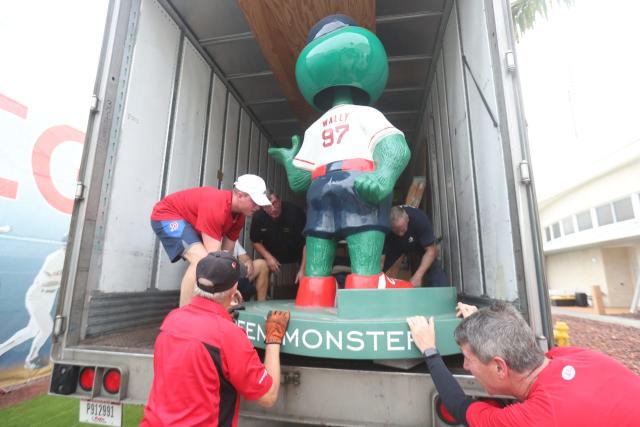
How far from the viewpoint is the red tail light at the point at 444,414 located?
1.38 m

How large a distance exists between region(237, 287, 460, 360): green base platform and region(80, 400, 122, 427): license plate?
743mm

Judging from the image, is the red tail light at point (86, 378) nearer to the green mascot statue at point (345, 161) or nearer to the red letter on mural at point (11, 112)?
the green mascot statue at point (345, 161)

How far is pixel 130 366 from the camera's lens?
5.72 ft

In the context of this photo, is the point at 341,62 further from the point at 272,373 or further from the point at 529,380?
the point at 529,380

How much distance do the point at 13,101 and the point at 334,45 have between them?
363 centimetres

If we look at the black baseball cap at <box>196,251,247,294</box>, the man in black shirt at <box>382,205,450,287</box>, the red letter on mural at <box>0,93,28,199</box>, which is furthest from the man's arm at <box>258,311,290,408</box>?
the red letter on mural at <box>0,93,28,199</box>

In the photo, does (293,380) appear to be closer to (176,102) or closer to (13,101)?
(176,102)

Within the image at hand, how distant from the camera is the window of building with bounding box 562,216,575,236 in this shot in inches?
624

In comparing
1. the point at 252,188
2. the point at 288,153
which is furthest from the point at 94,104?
the point at 288,153

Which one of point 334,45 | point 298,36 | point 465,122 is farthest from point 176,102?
point 465,122

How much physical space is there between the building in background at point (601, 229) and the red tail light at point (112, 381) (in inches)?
542

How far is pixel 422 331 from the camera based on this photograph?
4.98ft

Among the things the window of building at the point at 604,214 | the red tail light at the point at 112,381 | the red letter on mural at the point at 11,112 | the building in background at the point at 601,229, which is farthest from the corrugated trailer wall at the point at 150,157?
the window of building at the point at 604,214

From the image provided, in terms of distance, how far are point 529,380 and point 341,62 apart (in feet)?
6.67
